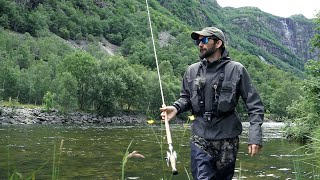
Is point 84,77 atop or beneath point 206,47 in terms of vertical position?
beneath

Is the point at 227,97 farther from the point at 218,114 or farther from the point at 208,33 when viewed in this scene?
the point at 208,33

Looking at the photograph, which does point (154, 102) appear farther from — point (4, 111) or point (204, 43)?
point (204, 43)

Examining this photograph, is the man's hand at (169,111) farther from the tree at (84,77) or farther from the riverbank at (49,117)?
the tree at (84,77)

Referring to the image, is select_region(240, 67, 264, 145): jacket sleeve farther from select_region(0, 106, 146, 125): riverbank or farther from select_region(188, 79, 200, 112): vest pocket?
select_region(0, 106, 146, 125): riverbank

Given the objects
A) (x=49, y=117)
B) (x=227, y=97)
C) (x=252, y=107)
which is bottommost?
(x=49, y=117)

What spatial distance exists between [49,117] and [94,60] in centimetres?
1828

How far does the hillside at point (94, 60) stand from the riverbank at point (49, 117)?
2.03 m

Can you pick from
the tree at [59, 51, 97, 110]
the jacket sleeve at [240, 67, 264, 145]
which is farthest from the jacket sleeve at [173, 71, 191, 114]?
the tree at [59, 51, 97, 110]

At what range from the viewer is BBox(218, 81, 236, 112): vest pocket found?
4.86 m

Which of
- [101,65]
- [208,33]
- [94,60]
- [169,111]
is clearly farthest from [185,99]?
[94,60]

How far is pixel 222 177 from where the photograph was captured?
16.2 feet

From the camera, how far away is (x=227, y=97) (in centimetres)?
490

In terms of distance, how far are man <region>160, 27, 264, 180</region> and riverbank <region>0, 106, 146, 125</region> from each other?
42.8m

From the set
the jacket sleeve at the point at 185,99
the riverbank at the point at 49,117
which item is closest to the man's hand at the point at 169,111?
the jacket sleeve at the point at 185,99
